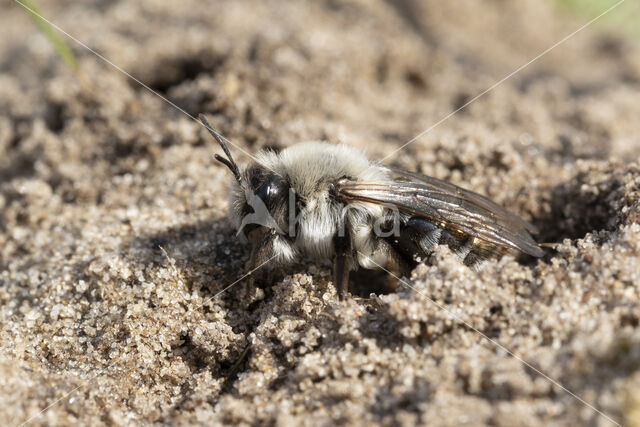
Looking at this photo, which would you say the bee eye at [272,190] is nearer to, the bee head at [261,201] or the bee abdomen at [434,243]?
the bee head at [261,201]

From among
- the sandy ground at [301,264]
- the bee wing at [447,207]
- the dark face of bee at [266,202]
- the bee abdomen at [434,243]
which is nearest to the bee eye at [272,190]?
the dark face of bee at [266,202]

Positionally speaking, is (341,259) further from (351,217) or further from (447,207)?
(447,207)

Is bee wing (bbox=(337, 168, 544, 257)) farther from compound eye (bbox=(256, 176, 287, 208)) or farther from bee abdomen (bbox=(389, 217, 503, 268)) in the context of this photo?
compound eye (bbox=(256, 176, 287, 208))

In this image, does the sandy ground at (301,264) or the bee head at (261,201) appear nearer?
the sandy ground at (301,264)

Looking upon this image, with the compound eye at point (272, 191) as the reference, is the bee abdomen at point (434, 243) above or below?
above

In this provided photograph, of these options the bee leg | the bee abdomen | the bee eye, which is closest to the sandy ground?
the bee leg

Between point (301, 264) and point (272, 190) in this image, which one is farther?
point (301, 264)

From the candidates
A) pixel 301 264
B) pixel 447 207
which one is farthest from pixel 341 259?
pixel 447 207
